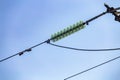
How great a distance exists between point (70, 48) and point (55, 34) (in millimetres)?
2268

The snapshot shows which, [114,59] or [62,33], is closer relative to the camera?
[62,33]

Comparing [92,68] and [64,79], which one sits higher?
[92,68]

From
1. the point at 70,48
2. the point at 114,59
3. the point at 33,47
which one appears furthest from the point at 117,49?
the point at 33,47

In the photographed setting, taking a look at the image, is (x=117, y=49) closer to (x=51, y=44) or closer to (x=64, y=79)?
(x=51, y=44)

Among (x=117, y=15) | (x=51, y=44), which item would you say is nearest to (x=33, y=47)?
(x=51, y=44)

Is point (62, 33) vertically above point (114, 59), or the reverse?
point (62, 33)

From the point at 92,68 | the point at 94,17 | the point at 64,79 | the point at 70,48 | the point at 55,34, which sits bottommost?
the point at 64,79

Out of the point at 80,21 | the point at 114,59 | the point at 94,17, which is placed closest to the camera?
the point at 94,17

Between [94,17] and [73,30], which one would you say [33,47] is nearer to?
[73,30]

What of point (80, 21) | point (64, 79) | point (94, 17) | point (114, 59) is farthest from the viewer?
point (64, 79)

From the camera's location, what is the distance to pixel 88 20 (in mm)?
12727

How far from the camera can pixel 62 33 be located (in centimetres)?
1322

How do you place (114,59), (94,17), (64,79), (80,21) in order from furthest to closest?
(64,79)
(114,59)
(80,21)
(94,17)

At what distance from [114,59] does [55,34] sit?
166 inches
